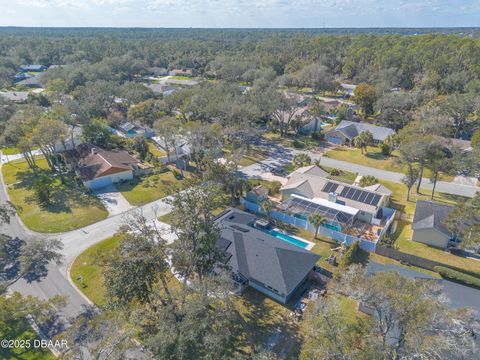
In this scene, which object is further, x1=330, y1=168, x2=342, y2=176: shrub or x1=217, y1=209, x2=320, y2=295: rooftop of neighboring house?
x1=330, y1=168, x2=342, y2=176: shrub

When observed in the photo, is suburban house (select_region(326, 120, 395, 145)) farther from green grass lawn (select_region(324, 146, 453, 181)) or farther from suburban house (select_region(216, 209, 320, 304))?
suburban house (select_region(216, 209, 320, 304))

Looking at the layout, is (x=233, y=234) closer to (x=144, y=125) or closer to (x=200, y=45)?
(x=144, y=125)

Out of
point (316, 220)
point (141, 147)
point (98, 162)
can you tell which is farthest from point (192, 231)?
point (141, 147)

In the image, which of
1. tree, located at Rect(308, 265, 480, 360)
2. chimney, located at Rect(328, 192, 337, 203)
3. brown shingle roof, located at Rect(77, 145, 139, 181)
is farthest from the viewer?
brown shingle roof, located at Rect(77, 145, 139, 181)

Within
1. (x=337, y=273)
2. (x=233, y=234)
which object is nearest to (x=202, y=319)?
(x=233, y=234)

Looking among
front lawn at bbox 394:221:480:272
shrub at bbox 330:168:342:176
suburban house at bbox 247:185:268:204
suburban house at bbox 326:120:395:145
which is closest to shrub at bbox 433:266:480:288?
front lawn at bbox 394:221:480:272

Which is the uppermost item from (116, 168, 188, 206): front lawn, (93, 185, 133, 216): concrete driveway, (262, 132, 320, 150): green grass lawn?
(93, 185, 133, 216): concrete driveway

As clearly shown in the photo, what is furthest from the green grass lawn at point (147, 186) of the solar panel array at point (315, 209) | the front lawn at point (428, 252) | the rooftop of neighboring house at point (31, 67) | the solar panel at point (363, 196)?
the rooftop of neighboring house at point (31, 67)

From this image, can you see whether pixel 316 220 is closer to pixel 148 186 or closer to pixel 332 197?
pixel 332 197
